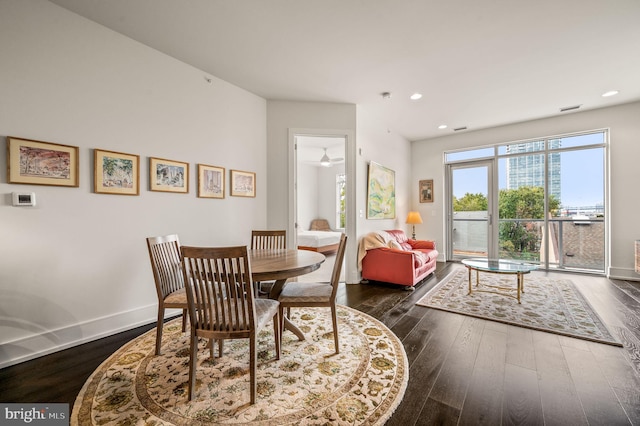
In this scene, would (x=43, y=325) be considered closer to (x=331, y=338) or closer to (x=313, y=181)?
(x=331, y=338)

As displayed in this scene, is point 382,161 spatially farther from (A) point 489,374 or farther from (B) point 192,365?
(B) point 192,365

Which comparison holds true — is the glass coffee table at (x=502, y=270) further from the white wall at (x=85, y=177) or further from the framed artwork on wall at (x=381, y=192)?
the white wall at (x=85, y=177)

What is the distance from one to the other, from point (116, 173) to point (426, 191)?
19.8 ft

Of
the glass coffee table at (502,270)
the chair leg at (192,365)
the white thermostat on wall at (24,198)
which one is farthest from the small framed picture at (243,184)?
the glass coffee table at (502,270)

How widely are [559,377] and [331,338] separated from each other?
169cm

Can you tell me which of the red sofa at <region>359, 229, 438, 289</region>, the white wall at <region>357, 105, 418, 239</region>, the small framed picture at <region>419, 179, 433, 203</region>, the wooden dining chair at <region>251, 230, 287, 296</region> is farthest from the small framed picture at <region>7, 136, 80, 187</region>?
the small framed picture at <region>419, 179, 433, 203</region>

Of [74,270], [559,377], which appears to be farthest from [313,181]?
[559,377]

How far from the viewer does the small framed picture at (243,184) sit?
11.7 ft

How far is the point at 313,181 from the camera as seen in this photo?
30.5 ft

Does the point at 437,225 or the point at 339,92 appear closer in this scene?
the point at 339,92

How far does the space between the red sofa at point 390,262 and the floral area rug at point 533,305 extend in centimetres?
36

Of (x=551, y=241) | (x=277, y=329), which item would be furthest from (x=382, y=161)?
(x=277, y=329)

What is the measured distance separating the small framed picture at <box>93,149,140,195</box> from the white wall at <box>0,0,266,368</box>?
0.06 metres

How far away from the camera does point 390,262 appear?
3.99m
